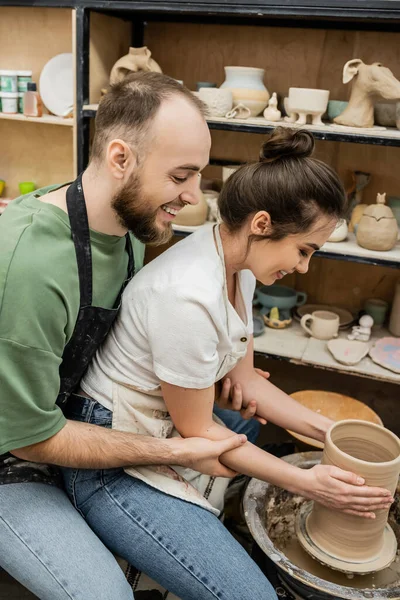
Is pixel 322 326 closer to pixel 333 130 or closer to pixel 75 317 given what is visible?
pixel 333 130

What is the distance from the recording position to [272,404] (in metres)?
1.63

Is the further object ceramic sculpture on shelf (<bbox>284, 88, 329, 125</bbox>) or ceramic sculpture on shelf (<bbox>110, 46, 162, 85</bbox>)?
ceramic sculpture on shelf (<bbox>110, 46, 162, 85</bbox>)

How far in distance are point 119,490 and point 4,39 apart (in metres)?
2.29

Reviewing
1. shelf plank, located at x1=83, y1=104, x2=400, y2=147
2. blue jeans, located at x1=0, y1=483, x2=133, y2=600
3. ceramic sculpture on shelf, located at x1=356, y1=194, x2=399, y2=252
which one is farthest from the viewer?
ceramic sculpture on shelf, located at x1=356, y1=194, x2=399, y2=252

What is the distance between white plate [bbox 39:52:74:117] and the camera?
2.54 meters

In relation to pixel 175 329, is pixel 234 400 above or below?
below

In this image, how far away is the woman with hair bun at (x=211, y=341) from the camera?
4.04 ft

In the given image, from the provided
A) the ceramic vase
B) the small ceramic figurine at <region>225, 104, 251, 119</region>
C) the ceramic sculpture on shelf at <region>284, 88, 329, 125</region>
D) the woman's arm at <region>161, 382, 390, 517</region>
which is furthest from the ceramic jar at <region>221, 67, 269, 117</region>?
the woman's arm at <region>161, 382, 390, 517</region>

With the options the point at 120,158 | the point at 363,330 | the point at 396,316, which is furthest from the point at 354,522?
the point at 396,316

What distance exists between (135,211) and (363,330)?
4.59 feet

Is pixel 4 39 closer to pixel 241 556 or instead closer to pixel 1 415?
pixel 1 415

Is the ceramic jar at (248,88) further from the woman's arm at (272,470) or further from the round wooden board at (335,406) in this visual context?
the woman's arm at (272,470)

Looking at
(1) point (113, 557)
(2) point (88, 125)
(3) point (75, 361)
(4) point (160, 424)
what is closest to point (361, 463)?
(4) point (160, 424)

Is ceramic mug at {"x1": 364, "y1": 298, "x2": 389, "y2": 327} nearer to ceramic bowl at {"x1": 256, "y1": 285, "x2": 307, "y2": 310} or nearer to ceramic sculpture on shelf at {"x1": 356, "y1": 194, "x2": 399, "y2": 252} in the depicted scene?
ceramic bowl at {"x1": 256, "y1": 285, "x2": 307, "y2": 310}
